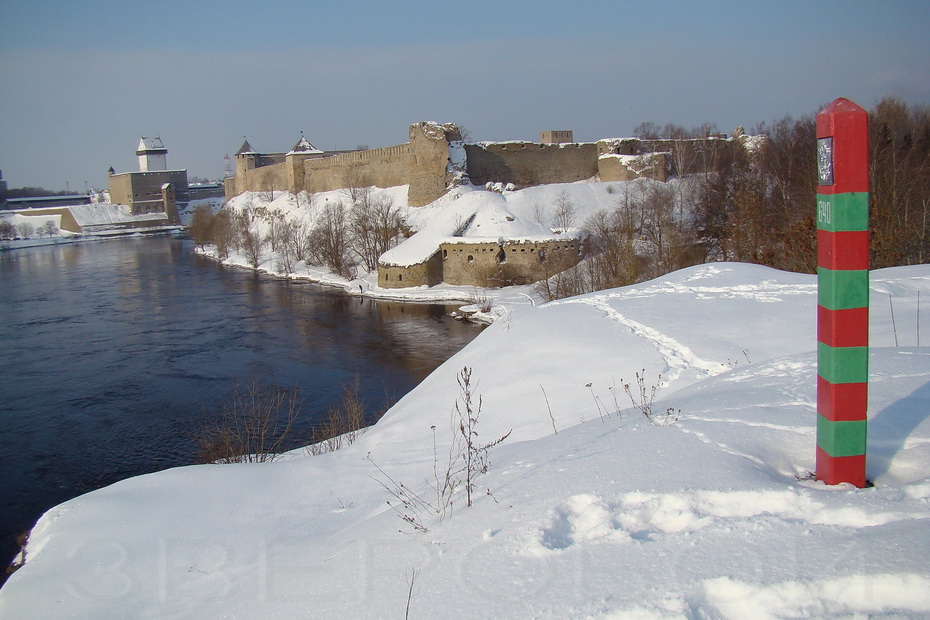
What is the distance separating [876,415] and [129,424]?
11464 mm

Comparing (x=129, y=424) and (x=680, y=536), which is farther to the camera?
(x=129, y=424)

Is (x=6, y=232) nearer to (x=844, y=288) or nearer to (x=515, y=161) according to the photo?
(x=515, y=161)

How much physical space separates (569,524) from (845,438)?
3.58ft

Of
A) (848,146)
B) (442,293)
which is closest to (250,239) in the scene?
(442,293)

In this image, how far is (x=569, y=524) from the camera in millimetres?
2496

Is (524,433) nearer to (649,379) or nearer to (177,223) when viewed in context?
(649,379)

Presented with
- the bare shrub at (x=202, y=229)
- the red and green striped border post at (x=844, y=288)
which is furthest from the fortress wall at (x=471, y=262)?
the bare shrub at (x=202, y=229)

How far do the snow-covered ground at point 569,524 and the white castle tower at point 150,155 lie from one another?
303 ft

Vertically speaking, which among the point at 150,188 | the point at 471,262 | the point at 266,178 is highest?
the point at 150,188

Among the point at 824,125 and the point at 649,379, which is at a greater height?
the point at 824,125

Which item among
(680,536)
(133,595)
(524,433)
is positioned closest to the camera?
(680,536)

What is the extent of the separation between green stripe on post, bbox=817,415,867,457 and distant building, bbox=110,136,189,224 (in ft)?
266

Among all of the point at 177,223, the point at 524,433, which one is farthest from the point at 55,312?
the point at 177,223

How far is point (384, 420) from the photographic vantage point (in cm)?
711
